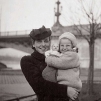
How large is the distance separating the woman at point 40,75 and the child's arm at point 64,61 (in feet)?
0.28

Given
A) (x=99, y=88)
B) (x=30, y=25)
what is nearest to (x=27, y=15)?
(x=30, y=25)

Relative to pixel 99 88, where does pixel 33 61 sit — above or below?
above

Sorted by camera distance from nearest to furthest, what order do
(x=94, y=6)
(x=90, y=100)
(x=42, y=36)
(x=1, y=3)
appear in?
1. (x=42, y=36)
2. (x=1, y=3)
3. (x=94, y=6)
4. (x=90, y=100)

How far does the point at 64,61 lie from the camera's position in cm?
103

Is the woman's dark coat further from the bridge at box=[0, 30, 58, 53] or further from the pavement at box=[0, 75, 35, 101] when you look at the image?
the bridge at box=[0, 30, 58, 53]

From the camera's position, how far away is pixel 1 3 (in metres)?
2.59

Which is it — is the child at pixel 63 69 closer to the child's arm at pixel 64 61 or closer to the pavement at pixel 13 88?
the child's arm at pixel 64 61

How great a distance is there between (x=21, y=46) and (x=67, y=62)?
5.79 meters

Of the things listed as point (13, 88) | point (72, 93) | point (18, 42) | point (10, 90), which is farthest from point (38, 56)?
point (13, 88)

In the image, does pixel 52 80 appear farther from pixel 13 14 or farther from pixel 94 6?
pixel 94 6

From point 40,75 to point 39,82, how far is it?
2.0 inches

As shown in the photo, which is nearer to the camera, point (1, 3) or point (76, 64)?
point (76, 64)

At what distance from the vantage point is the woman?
100 centimetres

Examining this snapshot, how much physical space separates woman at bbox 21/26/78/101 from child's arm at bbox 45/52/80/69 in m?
0.09
